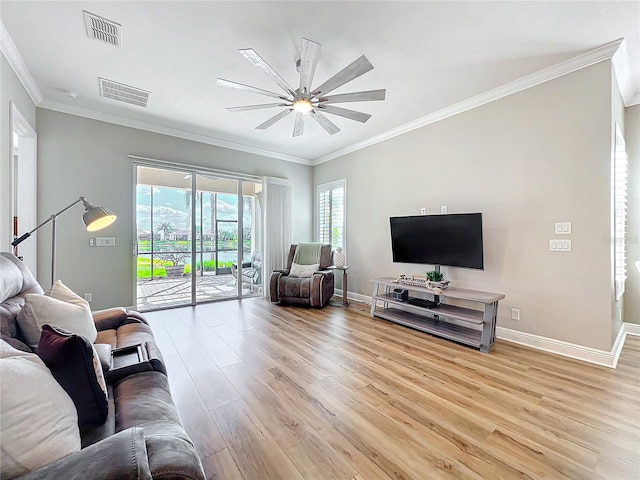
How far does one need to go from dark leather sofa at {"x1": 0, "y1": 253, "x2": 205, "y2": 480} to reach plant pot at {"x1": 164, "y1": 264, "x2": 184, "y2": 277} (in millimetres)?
2807

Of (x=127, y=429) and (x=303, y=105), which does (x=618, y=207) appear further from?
(x=127, y=429)

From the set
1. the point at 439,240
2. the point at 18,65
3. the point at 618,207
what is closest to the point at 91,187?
the point at 18,65

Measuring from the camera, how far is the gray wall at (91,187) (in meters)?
3.73

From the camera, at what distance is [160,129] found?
454cm

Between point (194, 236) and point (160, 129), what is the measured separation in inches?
70.6

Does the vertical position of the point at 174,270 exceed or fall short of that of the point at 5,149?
it falls short

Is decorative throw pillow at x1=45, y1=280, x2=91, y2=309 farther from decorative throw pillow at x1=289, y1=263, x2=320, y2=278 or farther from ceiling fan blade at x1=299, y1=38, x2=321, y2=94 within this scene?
decorative throw pillow at x1=289, y1=263, x2=320, y2=278

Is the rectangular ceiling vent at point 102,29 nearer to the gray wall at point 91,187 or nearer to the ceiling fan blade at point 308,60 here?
the ceiling fan blade at point 308,60

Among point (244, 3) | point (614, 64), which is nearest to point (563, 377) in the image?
point (614, 64)

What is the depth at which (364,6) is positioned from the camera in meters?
2.11

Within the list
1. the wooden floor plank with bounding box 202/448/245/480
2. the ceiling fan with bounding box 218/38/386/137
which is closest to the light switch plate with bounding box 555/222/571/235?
the ceiling fan with bounding box 218/38/386/137

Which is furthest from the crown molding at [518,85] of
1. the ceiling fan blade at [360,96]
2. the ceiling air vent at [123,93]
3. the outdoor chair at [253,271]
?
the ceiling air vent at [123,93]

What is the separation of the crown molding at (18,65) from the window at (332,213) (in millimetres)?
4433

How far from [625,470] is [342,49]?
3427mm
